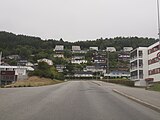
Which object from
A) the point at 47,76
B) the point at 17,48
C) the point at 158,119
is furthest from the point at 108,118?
the point at 17,48

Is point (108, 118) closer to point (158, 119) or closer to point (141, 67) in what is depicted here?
point (158, 119)

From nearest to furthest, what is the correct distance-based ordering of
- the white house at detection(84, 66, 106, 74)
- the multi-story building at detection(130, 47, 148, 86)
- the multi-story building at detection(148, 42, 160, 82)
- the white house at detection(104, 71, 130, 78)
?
the multi-story building at detection(148, 42, 160, 82)
the multi-story building at detection(130, 47, 148, 86)
the white house at detection(104, 71, 130, 78)
the white house at detection(84, 66, 106, 74)

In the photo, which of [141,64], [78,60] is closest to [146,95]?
[141,64]

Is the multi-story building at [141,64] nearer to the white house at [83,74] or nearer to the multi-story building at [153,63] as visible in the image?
the multi-story building at [153,63]

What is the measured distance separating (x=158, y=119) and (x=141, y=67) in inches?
2780

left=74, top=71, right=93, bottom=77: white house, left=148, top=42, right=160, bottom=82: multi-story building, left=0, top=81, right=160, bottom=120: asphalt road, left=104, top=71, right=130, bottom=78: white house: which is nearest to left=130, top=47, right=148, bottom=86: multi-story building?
left=148, top=42, right=160, bottom=82: multi-story building

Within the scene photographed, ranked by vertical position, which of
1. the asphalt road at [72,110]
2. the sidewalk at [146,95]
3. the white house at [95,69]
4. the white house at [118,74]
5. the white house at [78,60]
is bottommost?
the asphalt road at [72,110]

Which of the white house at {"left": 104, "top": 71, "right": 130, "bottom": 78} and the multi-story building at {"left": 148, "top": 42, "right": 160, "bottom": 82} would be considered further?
the white house at {"left": 104, "top": 71, "right": 130, "bottom": 78}

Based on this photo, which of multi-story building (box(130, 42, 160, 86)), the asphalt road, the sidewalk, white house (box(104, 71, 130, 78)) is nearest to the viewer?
the asphalt road

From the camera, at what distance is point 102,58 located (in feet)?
614

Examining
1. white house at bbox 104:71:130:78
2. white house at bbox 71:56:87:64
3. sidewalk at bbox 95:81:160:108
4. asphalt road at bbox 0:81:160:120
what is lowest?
asphalt road at bbox 0:81:160:120

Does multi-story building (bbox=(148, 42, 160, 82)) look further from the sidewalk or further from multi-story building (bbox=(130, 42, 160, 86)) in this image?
the sidewalk

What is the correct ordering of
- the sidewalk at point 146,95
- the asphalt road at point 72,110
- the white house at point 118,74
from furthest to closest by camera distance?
1. the white house at point 118,74
2. the sidewalk at point 146,95
3. the asphalt road at point 72,110

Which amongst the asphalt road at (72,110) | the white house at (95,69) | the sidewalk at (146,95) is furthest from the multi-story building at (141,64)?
the white house at (95,69)
